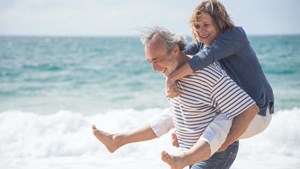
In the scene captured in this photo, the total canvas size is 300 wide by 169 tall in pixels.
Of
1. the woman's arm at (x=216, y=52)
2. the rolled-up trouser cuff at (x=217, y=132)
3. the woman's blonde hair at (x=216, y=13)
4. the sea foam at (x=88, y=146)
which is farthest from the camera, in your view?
the sea foam at (x=88, y=146)

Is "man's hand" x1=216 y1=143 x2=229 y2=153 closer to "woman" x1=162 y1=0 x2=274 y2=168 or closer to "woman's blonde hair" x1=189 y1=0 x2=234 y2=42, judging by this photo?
"woman" x1=162 y1=0 x2=274 y2=168

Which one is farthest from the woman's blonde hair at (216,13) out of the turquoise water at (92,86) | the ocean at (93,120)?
the turquoise water at (92,86)

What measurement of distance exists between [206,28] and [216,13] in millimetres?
107

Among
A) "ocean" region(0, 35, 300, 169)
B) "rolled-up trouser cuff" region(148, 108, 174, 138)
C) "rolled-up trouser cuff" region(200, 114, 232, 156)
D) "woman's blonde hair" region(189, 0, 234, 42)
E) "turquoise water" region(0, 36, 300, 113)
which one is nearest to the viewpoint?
"rolled-up trouser cuff" region(200, 114, 232, 156)

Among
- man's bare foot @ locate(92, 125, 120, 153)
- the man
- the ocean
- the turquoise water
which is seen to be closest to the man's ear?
the man

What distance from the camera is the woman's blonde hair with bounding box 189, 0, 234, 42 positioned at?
9.97 ft

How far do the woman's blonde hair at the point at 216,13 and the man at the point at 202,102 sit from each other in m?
0.47

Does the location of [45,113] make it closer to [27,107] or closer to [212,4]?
[27,107]

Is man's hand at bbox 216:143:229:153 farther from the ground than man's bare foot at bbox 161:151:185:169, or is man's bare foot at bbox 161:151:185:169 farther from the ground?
man's bare foot at bbox 161:151:185:169

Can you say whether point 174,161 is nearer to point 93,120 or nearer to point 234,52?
point 234,52

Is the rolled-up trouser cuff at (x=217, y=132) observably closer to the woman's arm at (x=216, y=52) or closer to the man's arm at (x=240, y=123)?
the man's arm at (x=240, y=123)

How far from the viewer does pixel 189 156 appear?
2451 millimetres

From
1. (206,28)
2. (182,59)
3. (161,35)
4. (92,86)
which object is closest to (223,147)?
(182,59)

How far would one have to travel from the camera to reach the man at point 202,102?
251 cm
